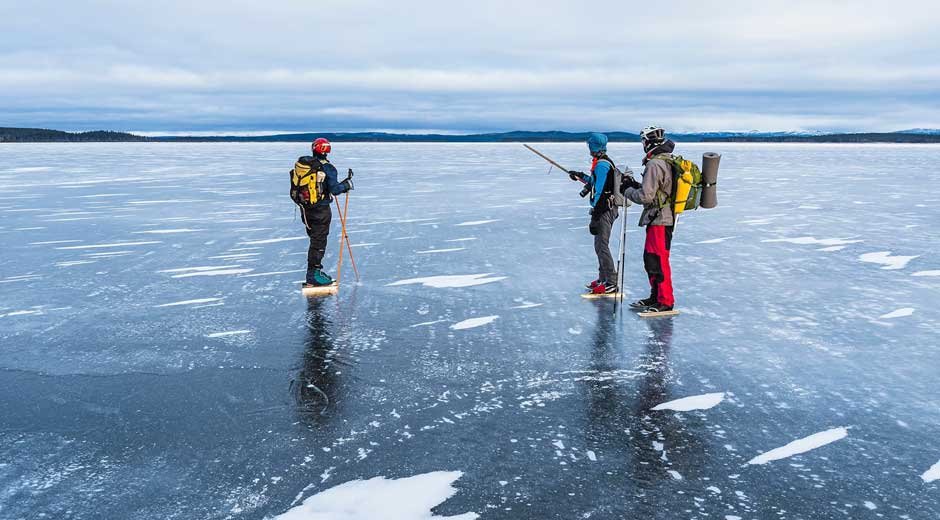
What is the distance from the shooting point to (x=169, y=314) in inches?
293

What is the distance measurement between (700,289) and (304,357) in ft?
16.5

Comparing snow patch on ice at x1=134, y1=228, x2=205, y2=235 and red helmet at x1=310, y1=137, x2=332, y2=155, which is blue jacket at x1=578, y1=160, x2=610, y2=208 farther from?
snow patch on ice at x1=134, y1=228, x2=205, y2=235

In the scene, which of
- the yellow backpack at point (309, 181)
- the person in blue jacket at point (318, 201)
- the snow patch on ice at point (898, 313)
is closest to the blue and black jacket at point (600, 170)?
the person in blue jacket at point (318, 201)

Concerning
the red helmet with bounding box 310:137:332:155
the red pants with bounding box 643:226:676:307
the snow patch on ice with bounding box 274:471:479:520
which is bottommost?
the snow patch on ice with bounding box 274:471:479:520

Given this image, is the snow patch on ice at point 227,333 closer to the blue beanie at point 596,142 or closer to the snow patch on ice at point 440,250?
the blue beanie at point 596,142

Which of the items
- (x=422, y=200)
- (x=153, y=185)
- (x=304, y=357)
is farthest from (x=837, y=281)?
(x=153, y=185)

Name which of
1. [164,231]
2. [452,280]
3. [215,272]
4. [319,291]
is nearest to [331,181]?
[319,291]

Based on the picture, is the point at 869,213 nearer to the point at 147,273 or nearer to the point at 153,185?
the point at 147,273

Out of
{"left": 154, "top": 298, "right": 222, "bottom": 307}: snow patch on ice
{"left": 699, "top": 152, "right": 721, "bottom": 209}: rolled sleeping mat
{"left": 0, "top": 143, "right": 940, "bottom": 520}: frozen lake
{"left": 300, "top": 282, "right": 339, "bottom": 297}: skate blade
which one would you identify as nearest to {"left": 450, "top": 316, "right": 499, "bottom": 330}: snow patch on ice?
{"left": 0, "top": 143, "right": 940, "bottom": 520}: frozen lake

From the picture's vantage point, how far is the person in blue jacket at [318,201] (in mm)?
8625

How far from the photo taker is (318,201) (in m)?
8.73

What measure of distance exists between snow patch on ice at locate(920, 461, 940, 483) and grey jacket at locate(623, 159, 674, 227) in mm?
3718

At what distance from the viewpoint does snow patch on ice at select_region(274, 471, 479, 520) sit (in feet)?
11.5

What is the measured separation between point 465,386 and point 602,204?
378cm
